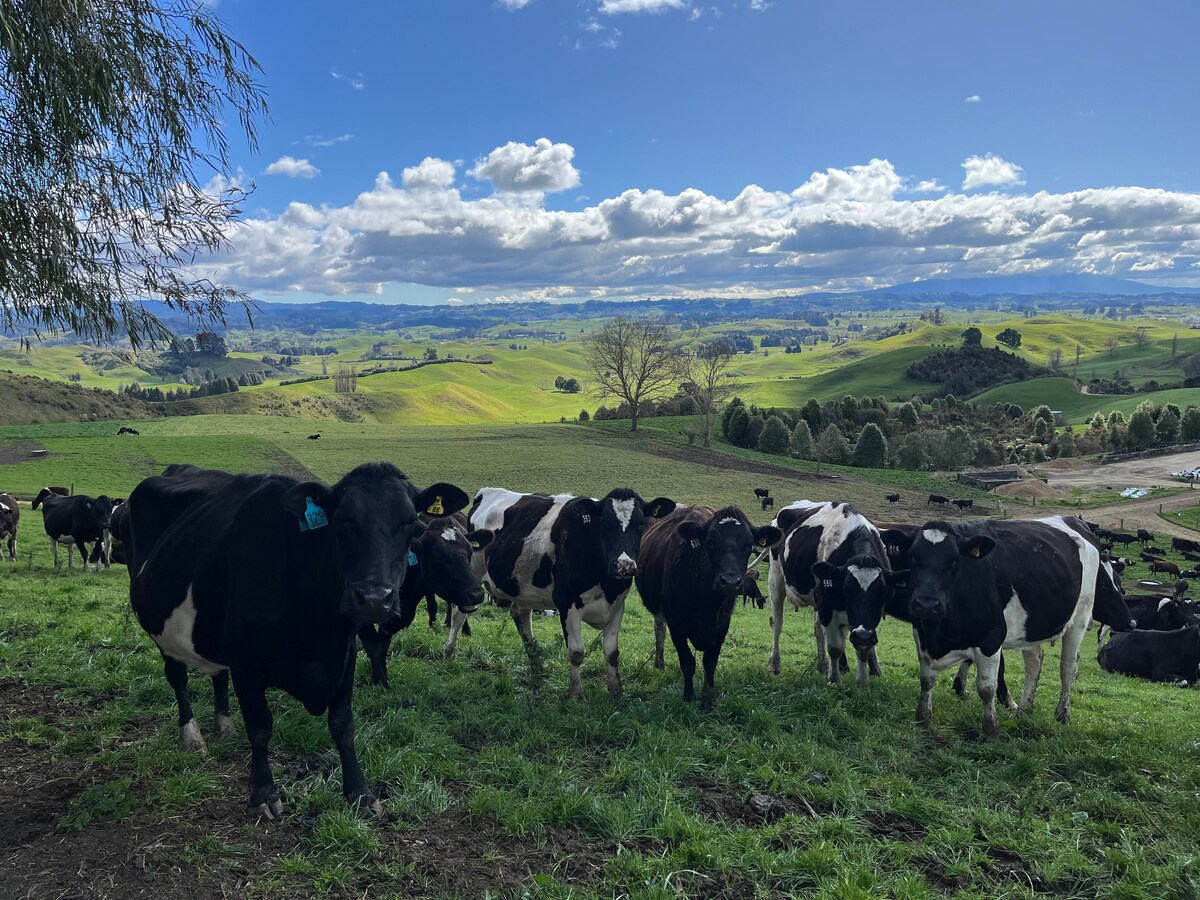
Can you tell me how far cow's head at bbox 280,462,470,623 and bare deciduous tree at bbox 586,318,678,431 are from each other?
7123 cm

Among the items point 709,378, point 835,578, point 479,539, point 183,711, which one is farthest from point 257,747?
point 709,378

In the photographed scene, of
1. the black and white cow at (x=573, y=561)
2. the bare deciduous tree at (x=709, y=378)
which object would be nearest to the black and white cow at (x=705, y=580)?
the black and white cow at (x=573, y=561)

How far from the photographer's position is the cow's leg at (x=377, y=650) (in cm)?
887

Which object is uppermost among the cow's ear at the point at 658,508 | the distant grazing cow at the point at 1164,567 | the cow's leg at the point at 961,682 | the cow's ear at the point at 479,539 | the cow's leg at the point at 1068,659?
the cow's ear at the point at 658,508

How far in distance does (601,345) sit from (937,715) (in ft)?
236

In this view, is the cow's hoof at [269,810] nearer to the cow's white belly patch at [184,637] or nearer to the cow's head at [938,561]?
the cow's white belly patch at [184,637]

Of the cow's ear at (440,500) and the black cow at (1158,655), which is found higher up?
the cow's ear at (440,500)

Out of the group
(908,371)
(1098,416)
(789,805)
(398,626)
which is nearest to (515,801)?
(789,805)

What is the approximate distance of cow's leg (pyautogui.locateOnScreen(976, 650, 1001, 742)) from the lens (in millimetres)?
8484

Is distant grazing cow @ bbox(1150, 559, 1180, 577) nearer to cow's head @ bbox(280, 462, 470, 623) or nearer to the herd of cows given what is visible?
the herd of cows

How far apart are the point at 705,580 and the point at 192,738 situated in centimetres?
598

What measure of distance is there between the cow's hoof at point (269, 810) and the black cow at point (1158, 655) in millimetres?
19385

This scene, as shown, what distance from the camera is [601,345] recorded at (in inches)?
3125

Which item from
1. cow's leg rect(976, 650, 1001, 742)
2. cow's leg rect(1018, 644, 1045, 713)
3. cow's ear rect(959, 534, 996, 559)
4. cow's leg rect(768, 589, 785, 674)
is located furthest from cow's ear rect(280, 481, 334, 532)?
cow's leg rect(1018, 644, 1045, 713)
